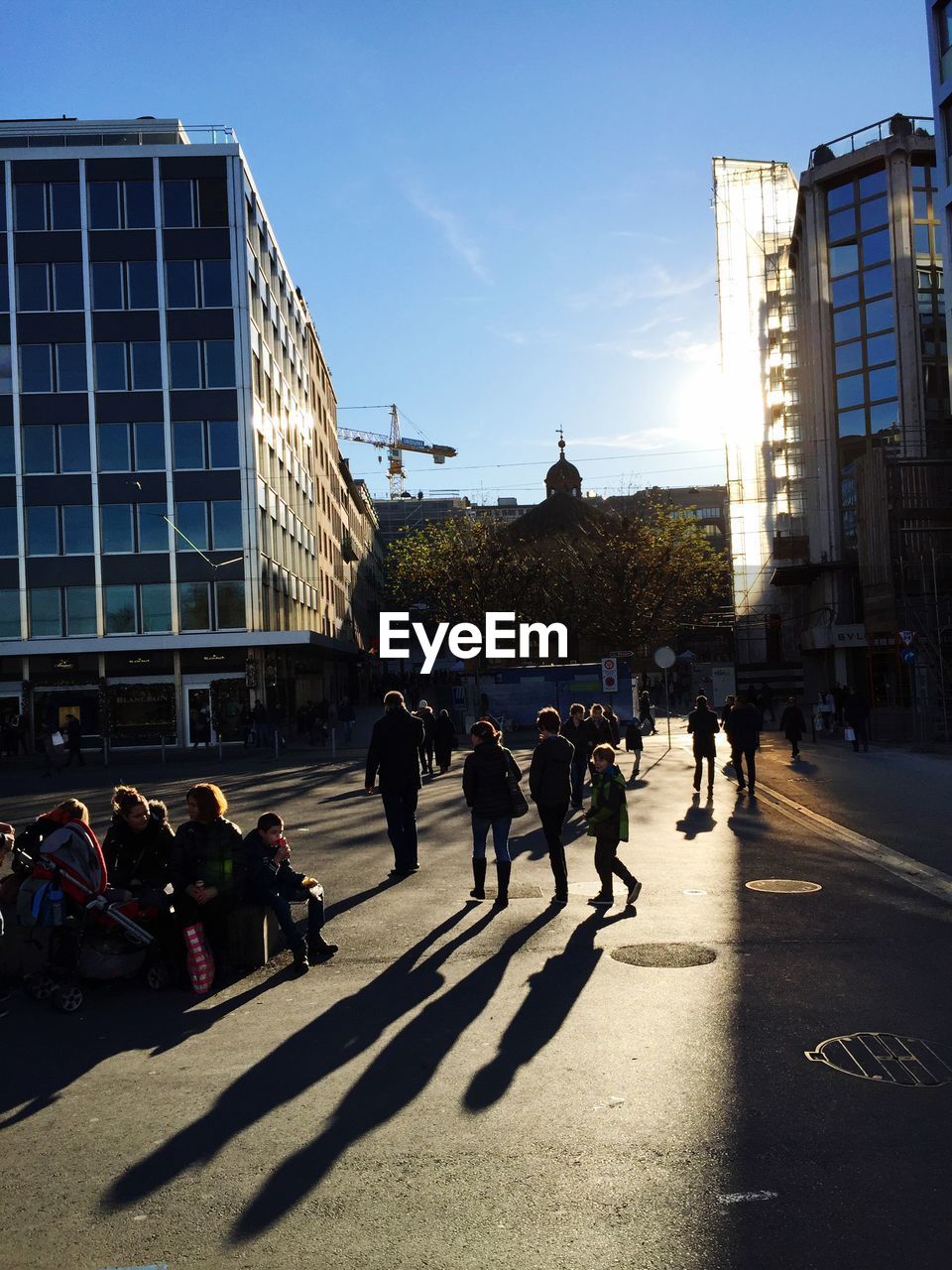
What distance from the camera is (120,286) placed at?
142 feet

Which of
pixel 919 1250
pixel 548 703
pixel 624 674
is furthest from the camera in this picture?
pixel 548 703

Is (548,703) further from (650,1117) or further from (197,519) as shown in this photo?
(650,1117)

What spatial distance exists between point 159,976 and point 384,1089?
3.02 m

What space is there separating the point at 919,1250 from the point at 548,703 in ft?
119

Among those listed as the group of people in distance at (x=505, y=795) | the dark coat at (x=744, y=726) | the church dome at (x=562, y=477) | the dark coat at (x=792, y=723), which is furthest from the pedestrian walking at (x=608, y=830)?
the church dome at (x=562, y=477)

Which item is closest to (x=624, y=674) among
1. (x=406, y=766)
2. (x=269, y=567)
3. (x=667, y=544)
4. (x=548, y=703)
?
(x=548, y=703)

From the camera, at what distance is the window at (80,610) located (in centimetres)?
4278

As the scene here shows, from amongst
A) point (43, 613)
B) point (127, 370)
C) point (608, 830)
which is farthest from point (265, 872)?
point (127, 370)

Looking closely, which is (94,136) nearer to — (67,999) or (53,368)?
(53,368)

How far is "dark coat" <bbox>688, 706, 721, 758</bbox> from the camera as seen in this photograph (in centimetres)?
2100

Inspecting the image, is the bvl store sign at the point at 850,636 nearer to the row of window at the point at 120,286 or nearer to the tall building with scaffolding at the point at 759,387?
the tall building with scaffolding at the point at 759,387

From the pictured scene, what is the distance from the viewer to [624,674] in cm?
3778

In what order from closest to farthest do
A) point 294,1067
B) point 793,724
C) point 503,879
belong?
1. point 294,1067
2. point 503,879
3. point 793,724

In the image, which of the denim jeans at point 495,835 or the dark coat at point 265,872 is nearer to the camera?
the dark coat at point 265,872
